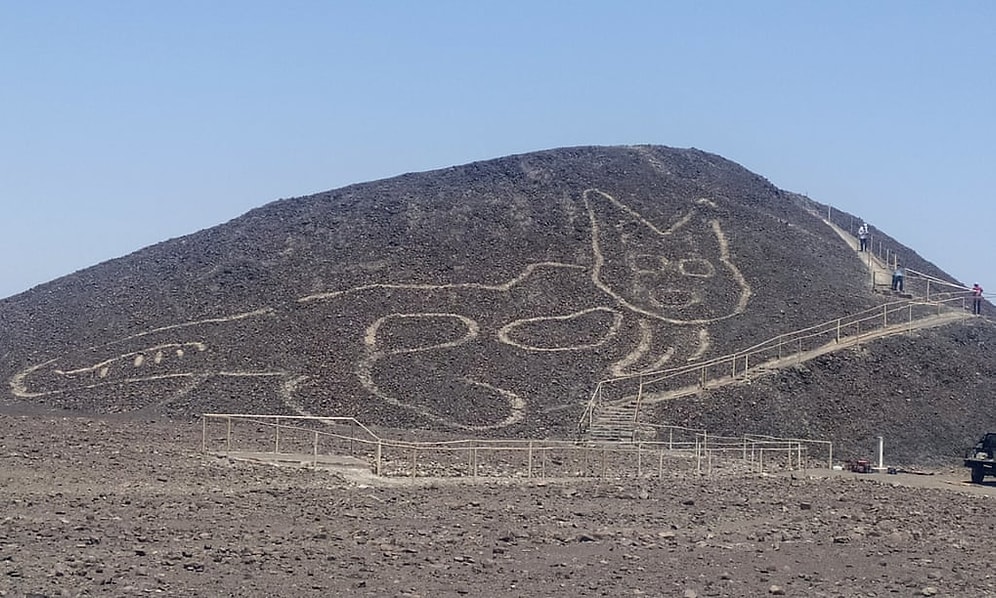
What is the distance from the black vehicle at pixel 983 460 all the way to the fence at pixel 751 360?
357 inches

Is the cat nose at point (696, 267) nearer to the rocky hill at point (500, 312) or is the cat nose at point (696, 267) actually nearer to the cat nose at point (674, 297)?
the rocky hill at point (500, 312)

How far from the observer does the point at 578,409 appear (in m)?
40.9

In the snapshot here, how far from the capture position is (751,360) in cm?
4388

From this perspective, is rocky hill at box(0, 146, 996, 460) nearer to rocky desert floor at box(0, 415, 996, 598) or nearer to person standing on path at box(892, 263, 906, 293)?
person standing on path at box(892, 263, 906, 293)

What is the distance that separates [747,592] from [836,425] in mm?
25368

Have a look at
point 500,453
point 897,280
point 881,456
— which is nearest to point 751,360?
point 881,456

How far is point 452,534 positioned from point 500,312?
92.2 feet

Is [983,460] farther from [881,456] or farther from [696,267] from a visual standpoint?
[696,267]

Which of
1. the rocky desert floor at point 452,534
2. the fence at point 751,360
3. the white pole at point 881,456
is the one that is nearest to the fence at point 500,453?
the white pole at point 881,456

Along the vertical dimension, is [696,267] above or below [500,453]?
above

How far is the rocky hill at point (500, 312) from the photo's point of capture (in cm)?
4109

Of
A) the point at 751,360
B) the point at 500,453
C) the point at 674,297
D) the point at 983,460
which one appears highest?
the point at 674,297

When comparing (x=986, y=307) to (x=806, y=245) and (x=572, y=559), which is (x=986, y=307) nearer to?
(x=806, y=245)

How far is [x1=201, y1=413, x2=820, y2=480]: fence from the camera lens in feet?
99.6
